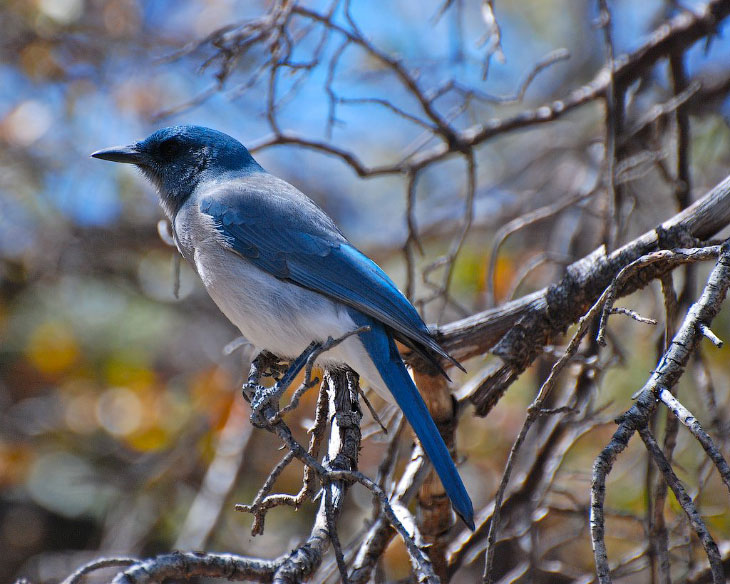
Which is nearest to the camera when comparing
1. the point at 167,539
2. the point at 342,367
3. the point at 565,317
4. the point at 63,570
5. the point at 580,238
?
the point at 565,317

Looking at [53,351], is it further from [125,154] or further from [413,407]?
[413,407]

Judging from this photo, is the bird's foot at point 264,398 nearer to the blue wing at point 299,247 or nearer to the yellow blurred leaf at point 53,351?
the blue wing at point 299,247

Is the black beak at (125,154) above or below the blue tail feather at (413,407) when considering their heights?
above

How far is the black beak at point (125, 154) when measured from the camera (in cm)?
427

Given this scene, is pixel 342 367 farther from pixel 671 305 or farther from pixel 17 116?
pixel 17 116

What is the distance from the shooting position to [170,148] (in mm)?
4367

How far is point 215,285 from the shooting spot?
3586 mm

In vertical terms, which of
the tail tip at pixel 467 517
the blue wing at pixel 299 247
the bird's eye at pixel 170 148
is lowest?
the tail tip at pixel 467 517

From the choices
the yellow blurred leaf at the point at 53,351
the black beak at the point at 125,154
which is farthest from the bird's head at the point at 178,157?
the yellow blurred leaf at the point at 53,351

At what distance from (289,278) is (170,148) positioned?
1.28 m

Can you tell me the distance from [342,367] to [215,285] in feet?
2.40

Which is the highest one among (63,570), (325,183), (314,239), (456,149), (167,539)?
(325,183)

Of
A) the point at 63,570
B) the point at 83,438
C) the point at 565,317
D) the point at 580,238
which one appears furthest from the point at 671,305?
the point at 83,438

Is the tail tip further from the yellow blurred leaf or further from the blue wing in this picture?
the yellow blurred leaf
